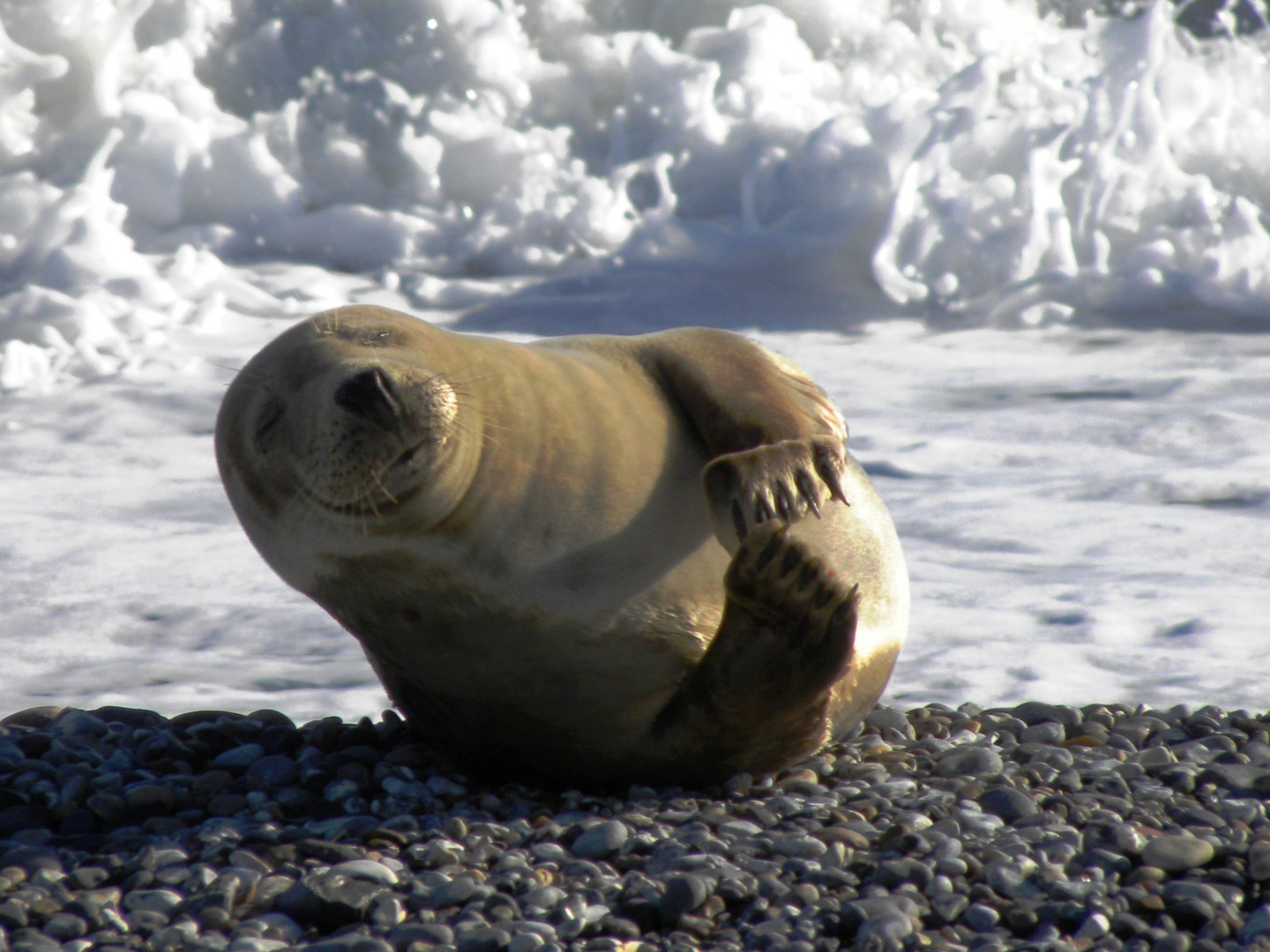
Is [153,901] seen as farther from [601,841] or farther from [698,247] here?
[698,247]

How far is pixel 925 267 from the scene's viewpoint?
1193 cm

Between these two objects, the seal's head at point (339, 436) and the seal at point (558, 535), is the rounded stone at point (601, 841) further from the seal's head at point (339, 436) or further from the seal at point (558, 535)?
the seal's head at point (339, 436)

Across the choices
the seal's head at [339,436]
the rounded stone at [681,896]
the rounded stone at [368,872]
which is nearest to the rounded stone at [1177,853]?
the rounded stone at [681,896]

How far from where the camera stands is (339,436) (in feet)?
9.59

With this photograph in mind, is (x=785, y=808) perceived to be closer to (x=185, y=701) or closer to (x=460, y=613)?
(x=460, y=613)

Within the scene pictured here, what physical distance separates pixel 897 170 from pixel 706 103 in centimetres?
225

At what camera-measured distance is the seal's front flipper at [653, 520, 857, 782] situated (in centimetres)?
295

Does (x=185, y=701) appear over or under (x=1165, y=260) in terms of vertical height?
under

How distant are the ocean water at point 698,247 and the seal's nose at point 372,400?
8.24ft

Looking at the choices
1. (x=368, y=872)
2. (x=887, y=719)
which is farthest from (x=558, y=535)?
(x=887, y=719)

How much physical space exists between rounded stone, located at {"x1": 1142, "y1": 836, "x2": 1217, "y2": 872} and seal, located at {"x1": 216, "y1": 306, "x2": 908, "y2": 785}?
2.32 ft

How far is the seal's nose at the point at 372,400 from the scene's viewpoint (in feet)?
9.52

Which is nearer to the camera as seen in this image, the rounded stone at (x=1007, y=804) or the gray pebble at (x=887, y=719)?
the rounded stone at (x=1007, y=804)

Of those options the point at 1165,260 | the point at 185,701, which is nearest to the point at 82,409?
the point at 185,701
